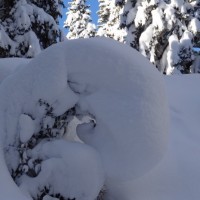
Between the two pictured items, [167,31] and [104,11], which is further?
[104,11]

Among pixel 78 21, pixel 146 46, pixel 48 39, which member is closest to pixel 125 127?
pixel 48 39

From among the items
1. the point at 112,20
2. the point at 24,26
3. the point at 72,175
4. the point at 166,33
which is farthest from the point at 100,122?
the point at 112,20

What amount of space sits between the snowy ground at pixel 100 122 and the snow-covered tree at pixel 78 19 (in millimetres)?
26195

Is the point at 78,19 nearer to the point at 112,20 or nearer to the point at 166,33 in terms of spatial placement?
the point at 112,20

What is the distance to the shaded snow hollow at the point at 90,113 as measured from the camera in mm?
2893

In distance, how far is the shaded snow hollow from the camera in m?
2.89

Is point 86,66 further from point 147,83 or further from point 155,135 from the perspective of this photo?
point 155,135

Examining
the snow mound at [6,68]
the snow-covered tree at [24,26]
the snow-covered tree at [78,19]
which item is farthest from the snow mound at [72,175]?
the snow-covered tree at [78,19]

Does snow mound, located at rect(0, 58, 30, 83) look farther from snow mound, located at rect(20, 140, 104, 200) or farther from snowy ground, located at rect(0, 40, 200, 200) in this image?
snow mound, located at rect(20, 140, 104, 200)

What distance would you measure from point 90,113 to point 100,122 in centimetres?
13

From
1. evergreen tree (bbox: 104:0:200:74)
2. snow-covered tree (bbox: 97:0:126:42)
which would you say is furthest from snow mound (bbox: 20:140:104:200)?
snow-covered tree (bbox: 97:0:126:42)

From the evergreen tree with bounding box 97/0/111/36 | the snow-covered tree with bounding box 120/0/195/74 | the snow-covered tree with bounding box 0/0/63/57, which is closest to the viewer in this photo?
the snow-covered tree with bounding box 0/0/63/57

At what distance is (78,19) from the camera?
1178 inches

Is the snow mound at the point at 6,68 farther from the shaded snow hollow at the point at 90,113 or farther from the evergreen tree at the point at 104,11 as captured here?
the evergreen tree at the point at 104,11
